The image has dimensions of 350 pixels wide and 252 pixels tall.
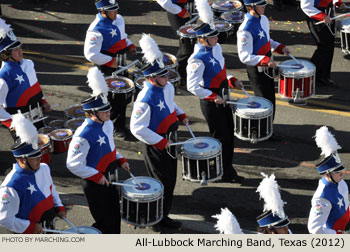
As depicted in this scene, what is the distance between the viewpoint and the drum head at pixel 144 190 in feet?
43.4

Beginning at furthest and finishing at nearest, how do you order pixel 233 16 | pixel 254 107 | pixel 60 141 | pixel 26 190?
pixel 233 16, pixel 254 107, pixel 60 141, pixel 26 190

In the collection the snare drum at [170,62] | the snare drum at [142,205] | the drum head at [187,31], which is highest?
the drum head at [187,31]

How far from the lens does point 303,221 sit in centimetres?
1455

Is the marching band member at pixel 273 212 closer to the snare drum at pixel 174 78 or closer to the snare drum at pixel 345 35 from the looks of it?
the snare drum at pixel 174 78

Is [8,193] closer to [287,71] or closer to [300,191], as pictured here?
[300,191]

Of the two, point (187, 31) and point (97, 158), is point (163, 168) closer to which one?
point (97, 158)

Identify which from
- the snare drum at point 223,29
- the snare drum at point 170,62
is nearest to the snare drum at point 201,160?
the snare drum at point 170,62

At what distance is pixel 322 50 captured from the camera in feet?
60.9

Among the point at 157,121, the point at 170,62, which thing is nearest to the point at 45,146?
the point at 157,121

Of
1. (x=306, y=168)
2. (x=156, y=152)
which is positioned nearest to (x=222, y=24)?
(x=306, y=168)

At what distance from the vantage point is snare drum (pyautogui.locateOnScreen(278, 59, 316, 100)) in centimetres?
1664

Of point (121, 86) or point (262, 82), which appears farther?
point (262, 82)

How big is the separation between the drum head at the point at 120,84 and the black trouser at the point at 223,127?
4.33 feet

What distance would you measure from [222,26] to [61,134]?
4.88 metres
